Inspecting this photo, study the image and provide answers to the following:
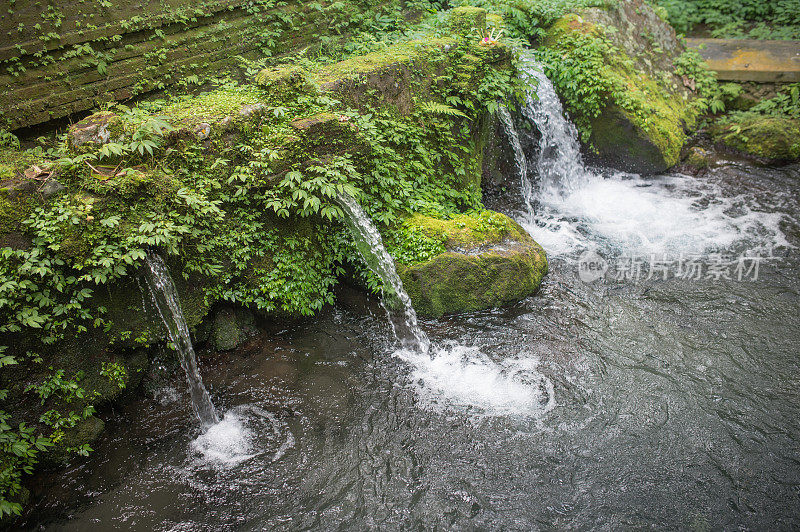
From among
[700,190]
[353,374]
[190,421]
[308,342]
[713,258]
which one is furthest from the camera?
[700,190]

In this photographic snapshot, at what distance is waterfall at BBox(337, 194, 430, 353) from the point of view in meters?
5.45

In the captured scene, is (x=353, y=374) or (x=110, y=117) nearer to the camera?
(x=110, y=117)

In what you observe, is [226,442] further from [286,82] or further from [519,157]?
[519,157]

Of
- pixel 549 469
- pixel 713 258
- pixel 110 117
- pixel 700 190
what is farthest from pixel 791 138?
pixel 110 117

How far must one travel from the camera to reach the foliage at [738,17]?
11.2 meters

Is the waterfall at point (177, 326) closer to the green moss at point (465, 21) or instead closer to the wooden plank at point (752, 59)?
the green moss at point (465, 21)

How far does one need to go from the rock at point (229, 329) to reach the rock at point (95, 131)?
2.01 m

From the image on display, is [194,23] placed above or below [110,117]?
above

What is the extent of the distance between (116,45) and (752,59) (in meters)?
11.8

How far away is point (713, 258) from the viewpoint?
6.52 m

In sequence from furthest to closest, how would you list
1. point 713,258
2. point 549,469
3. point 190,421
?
point 713,258 < point 190,421 < point 549,469

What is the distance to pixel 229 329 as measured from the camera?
5191 millimetres

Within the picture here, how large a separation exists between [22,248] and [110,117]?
145 centimetres

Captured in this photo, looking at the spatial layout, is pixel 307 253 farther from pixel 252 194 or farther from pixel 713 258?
pixel 713 258
